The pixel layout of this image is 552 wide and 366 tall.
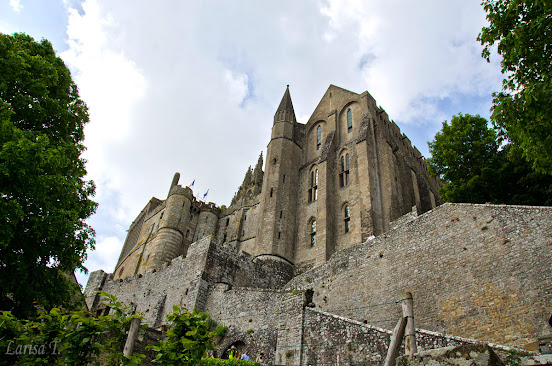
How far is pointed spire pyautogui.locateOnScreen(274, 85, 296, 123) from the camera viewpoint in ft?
111

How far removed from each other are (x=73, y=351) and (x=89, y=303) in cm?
2642

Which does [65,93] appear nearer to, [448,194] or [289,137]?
[448,194]

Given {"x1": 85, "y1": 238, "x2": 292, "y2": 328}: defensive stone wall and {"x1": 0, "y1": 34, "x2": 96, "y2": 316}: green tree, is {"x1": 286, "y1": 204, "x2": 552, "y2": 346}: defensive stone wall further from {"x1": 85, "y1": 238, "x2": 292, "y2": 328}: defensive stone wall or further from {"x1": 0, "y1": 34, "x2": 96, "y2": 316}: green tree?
{"x1": 0, "y1": 34, "x2": 96, "y2": 316}: green tree

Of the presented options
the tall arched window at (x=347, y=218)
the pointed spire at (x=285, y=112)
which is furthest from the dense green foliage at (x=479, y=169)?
the pointed spire at (x=285, y=112)

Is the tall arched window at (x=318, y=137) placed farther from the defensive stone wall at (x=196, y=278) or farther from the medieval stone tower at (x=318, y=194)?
the defensive stone wall at (x=196, y=278)

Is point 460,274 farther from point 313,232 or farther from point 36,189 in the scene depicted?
point 313,232

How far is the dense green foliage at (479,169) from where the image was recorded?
57.0ft

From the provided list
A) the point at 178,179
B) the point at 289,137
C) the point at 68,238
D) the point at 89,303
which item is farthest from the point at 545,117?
the point at 178,179

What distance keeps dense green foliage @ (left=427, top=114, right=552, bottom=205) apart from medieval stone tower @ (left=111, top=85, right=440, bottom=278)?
4.69 meters

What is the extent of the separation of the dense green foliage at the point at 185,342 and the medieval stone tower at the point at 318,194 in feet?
52.4

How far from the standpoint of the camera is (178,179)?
44031mm

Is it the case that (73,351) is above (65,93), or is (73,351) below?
below

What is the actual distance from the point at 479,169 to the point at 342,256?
28.2 ft

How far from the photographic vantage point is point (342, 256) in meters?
17.8
